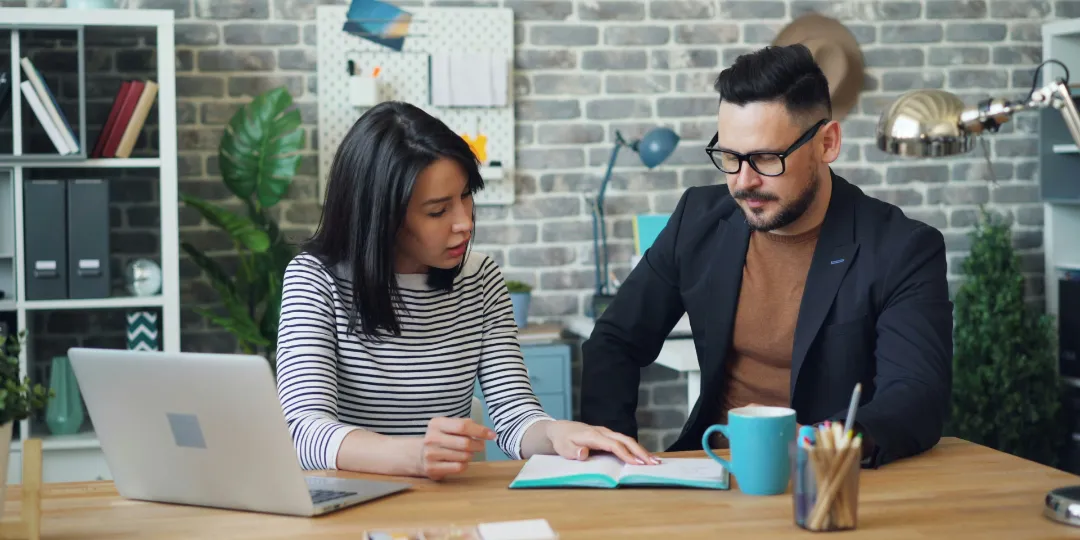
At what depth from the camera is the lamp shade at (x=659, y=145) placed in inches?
147

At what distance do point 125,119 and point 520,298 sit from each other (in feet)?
4.50

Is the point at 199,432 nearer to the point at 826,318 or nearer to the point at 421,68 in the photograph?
the point at 826,318

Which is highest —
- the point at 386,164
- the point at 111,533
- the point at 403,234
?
the point at 386,164

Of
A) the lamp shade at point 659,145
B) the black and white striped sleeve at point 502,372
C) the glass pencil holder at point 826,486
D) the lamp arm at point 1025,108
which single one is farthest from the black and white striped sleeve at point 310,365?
the lamp shade at point 659,145

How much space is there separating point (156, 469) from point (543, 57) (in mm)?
2830

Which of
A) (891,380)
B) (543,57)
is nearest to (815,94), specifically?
(891,380)

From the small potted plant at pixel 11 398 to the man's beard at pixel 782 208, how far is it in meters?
1.22

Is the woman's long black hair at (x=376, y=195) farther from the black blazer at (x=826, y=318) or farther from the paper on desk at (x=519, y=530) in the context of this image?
the paper on desk at (x=519, y=530)

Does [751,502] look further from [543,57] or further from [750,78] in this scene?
[543,57]

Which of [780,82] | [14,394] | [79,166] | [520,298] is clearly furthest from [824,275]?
[79,166]

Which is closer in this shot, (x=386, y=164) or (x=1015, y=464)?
(x=1015, y=464)

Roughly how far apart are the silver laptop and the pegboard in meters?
2.50

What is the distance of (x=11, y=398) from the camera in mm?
1186

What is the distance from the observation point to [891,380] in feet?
5.87
